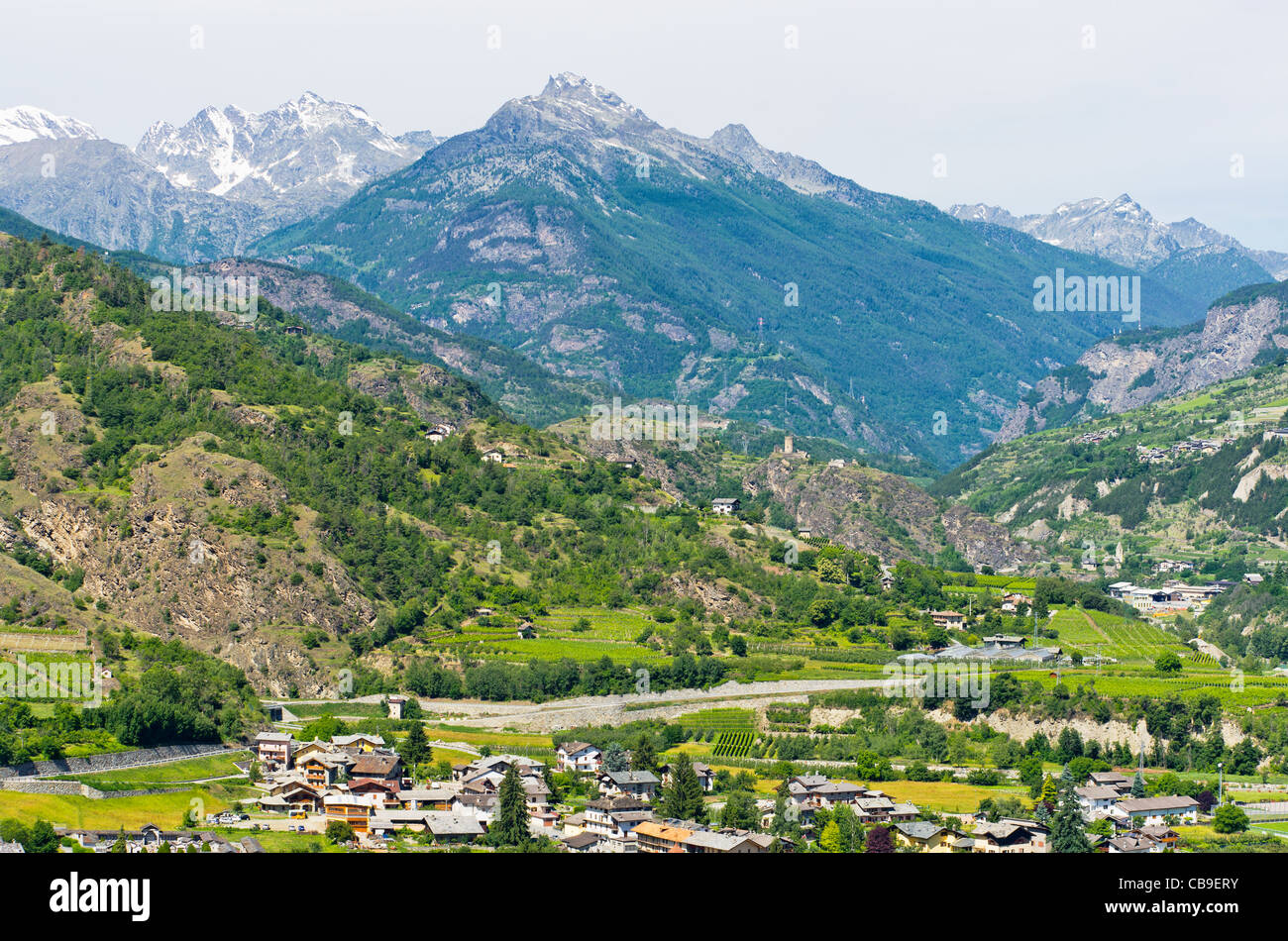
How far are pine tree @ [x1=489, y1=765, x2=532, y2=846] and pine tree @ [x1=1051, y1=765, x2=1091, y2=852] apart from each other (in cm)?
2583

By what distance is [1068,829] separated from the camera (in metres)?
79.1

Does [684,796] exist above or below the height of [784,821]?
above

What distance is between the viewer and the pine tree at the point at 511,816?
78.4 m

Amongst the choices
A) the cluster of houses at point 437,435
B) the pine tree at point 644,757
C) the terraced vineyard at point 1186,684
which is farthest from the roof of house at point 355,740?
the cluster of houses at point 437,435

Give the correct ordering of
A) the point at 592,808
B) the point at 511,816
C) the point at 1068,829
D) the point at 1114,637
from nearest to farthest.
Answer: the point at 1068,829 < the point at 511,816 < the point at 592,808 < the point at 1114,637

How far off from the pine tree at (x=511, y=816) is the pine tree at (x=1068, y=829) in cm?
2583

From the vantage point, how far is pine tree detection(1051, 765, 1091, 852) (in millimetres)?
76938

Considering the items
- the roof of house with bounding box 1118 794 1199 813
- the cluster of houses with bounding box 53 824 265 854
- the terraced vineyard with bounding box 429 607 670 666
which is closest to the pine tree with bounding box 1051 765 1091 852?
the roof of house with bounding box 1118 794 1199 813

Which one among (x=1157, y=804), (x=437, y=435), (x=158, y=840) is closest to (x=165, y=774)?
(x=158, y=840)

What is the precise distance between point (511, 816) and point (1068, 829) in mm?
27583

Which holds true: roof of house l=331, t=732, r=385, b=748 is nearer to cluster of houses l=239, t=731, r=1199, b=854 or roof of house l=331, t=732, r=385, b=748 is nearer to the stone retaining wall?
cluster of houses l=239, t=731, r=1199, b=854

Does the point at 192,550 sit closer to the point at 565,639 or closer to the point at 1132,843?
the point at 565,639
